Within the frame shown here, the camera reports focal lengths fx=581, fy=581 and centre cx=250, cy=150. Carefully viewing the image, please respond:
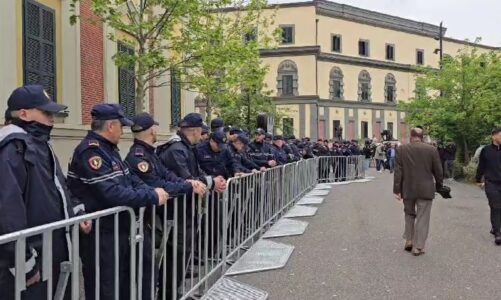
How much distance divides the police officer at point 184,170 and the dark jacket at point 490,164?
508 cm

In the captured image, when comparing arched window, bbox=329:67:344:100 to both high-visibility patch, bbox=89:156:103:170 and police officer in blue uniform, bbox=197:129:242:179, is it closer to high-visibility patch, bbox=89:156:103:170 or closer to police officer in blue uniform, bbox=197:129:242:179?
police officer in blue uniform, bbox=197:129:242:179

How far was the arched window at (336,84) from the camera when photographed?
56.5 m

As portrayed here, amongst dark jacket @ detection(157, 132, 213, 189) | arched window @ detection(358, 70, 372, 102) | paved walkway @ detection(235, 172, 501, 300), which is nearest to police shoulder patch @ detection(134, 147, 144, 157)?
dark jacket @ detection(157, 132, 213, 189)

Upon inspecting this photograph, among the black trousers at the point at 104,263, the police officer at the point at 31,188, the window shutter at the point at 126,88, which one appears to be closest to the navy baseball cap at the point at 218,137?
the black trousers at the point at 104,263

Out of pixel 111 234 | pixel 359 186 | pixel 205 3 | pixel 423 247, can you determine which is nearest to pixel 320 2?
pixel 359 186

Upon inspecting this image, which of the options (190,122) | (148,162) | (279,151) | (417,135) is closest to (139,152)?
(148,162)

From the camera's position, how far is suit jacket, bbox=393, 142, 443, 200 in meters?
8.29

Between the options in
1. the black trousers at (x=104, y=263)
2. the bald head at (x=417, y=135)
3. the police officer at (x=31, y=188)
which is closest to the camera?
the police officer at (x=31, y=188)

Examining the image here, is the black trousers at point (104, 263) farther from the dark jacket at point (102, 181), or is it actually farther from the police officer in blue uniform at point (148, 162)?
the police officer in blue uniform at point (148, 162)

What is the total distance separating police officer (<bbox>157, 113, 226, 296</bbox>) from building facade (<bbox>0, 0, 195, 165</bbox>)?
535 cm

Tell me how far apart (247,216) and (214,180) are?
225 cm

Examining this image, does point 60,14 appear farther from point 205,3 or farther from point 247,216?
point 247,216

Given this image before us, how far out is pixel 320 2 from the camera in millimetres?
54219

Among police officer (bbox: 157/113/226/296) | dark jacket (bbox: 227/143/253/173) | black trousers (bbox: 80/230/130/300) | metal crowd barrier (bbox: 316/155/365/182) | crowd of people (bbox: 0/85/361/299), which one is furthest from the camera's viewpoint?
metal crowd barrier (bbox: 316/155/365/182)
